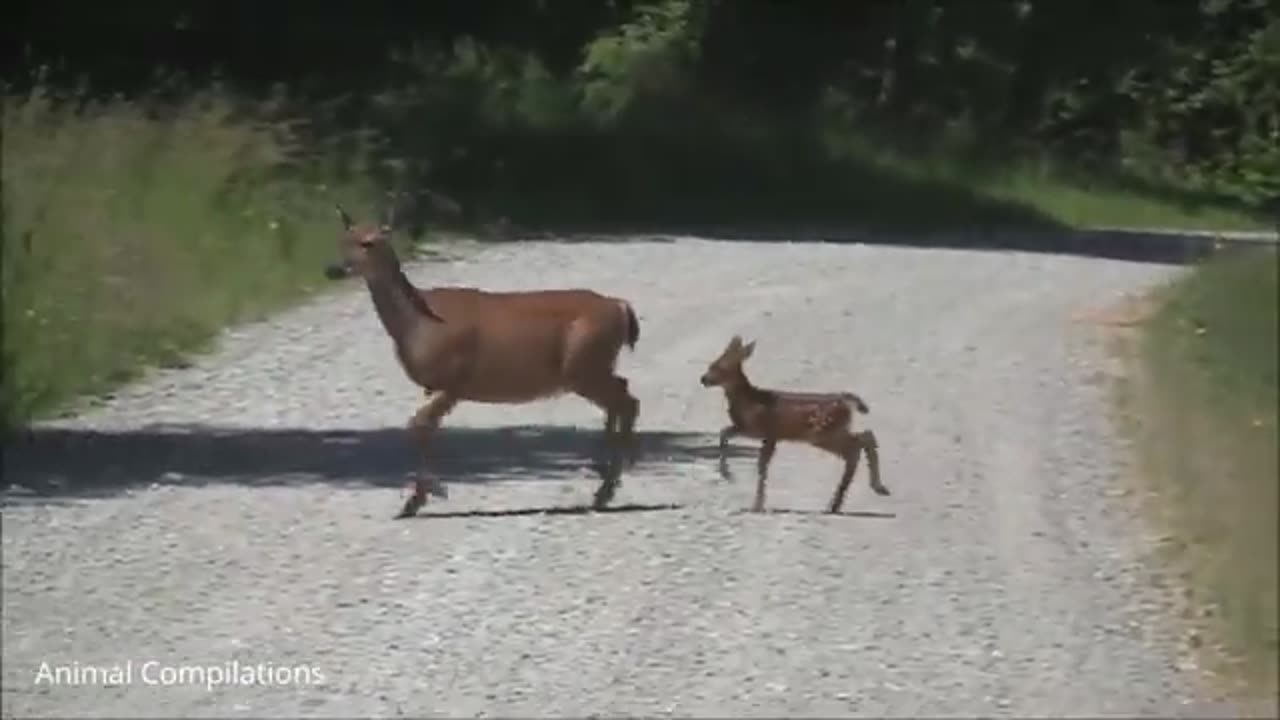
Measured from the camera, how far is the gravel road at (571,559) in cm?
942

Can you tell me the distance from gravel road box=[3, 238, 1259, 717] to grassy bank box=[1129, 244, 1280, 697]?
202 mm

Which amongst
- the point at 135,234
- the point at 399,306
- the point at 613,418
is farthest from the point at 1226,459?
the point at 135,234

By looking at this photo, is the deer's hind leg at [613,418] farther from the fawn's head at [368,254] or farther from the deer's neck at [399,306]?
the fawn's head at [368,254]

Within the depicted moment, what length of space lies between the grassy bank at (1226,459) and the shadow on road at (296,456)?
1998mm

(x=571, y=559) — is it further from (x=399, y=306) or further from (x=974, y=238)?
(x=974, y=238)

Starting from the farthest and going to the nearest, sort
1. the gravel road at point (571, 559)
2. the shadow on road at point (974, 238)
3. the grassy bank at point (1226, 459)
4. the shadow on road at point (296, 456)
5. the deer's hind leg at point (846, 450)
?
the shadow on road at point (974, 238), the shadow on road at point (296, 456), the deer's hind leg at point (846, 450), the grassy bank at point (1226, 459), the gravel road at point (571, 559)

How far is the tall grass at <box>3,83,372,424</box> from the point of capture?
48.0 ft

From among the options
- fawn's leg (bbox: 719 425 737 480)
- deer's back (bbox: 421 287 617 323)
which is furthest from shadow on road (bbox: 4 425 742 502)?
deer's back (bbox: 421 287 617 323)

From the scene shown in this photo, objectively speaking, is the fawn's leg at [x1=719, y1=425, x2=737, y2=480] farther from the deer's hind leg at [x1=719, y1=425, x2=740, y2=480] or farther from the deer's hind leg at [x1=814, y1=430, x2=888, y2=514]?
the deer's hind leg at [x1=814, y1=430, x2=888, y2=514]

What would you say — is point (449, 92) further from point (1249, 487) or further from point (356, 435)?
point (1249, 487)

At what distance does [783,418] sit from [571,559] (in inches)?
50.7

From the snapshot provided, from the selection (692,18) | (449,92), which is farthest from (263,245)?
(692,18)

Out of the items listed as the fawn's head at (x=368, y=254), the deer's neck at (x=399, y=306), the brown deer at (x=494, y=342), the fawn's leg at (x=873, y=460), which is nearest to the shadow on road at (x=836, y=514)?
the fawn's leg at (x=873, y=460)

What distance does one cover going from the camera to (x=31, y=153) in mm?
13875
